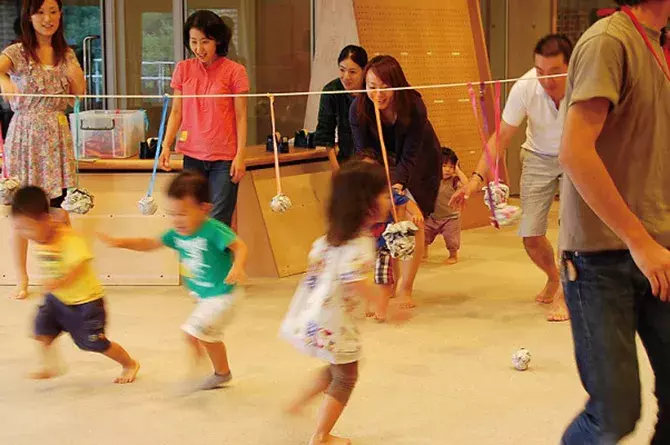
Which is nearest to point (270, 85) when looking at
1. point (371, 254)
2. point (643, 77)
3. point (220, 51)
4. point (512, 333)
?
point (220, 51)

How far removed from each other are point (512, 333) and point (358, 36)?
281cm

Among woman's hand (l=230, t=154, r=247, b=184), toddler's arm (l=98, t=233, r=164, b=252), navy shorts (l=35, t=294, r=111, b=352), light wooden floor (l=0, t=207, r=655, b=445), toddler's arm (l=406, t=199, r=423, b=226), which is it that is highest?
woman's hand (l=230, t=154, r=247, b=184)

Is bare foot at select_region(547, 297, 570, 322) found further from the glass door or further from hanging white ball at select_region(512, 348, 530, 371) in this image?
the glass door

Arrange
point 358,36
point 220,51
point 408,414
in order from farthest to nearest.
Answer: point 358,36 → point 220,51 → point 408,414

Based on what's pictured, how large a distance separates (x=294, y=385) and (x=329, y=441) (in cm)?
69

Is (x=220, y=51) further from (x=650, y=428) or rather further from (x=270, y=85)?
(x=270, y=85)

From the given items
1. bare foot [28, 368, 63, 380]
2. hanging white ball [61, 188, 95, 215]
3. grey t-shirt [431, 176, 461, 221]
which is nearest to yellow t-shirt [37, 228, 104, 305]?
bare foot [28, 368, 63, 380]

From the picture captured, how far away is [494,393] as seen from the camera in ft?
12.4

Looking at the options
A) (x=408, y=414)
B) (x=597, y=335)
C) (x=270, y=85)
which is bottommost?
(x=408, y=414)

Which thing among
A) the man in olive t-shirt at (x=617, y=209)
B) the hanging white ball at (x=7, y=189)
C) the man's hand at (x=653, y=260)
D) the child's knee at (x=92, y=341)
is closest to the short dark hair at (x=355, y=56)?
the hanging white ball at (x=7, y=189)

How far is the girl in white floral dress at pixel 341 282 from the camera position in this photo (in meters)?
3.03

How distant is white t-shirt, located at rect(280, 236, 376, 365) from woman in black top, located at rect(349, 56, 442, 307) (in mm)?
1799

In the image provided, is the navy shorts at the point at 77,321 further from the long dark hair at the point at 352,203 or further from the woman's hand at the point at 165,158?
the woman's hand at the point at 165,158

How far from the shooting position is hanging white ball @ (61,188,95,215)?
5.01m
